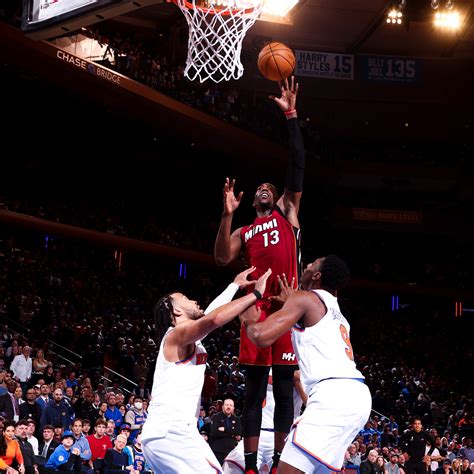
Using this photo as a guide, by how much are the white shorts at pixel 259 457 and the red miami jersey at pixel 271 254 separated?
74cm

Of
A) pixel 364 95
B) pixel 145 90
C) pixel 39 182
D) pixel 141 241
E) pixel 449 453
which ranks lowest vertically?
pixel 449 453

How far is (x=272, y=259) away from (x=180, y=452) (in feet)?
6.28

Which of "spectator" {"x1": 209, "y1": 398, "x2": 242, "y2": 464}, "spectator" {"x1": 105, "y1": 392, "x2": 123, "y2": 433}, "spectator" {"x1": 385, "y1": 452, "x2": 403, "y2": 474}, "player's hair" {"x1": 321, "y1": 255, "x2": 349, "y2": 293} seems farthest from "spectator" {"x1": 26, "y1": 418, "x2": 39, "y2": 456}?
"player's hair" {"x1": 321, "y1": 255, "x2": 349, "y2": 293}

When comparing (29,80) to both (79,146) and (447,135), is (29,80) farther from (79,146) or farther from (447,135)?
(447,135)

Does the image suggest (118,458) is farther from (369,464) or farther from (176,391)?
(176,391)

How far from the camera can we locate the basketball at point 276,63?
7.91 m

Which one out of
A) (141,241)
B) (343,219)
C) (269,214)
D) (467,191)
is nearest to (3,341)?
(141,241)

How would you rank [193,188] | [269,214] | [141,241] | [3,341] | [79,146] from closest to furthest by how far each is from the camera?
[269,214]
[3,341]
[141,241]
[79,146]
[193,188]

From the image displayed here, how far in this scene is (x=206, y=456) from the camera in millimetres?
5414

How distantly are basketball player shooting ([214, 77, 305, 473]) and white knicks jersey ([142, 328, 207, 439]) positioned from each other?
0.71 m

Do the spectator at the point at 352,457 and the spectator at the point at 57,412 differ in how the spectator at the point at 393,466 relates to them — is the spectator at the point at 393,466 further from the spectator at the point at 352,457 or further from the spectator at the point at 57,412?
the spectator at the point at 57,412

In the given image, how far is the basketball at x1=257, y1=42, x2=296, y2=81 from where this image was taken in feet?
25.9

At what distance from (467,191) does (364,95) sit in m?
5.76

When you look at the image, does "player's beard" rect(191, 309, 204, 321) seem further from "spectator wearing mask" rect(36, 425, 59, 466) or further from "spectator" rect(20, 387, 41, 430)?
"spectator" rect(20, 387, 41, 430)
